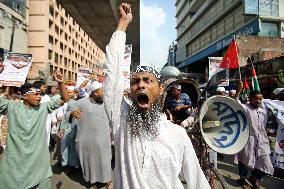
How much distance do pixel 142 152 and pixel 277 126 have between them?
200 inches

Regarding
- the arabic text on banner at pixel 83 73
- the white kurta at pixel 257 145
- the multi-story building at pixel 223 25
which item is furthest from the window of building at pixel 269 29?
the white kurta at pixel 257 145

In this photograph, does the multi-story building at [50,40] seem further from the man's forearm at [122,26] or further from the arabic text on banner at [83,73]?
the man's forearm at [122,26]

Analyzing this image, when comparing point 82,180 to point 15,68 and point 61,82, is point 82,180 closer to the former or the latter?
point 15,68

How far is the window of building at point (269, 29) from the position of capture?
33.8 meters

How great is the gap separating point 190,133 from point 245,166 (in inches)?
106

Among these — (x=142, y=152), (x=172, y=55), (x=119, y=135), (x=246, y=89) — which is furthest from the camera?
(x=172, y=55)

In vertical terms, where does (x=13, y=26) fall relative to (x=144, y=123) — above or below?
above

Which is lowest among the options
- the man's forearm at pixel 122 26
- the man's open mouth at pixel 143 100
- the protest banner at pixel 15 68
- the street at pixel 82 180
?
the street at pixel 82 180

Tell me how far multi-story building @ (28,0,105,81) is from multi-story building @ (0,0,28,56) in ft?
13.3

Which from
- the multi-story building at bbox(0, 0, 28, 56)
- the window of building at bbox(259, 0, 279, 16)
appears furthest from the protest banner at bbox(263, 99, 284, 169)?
the window of building at bbox(259, 0, 279, 16)

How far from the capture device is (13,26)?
99.3ft

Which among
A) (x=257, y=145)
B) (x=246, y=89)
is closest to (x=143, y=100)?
(x=257, y=145)

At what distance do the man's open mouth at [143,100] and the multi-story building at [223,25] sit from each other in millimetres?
27890

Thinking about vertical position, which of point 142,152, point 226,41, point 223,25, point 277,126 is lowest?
point 277,126
